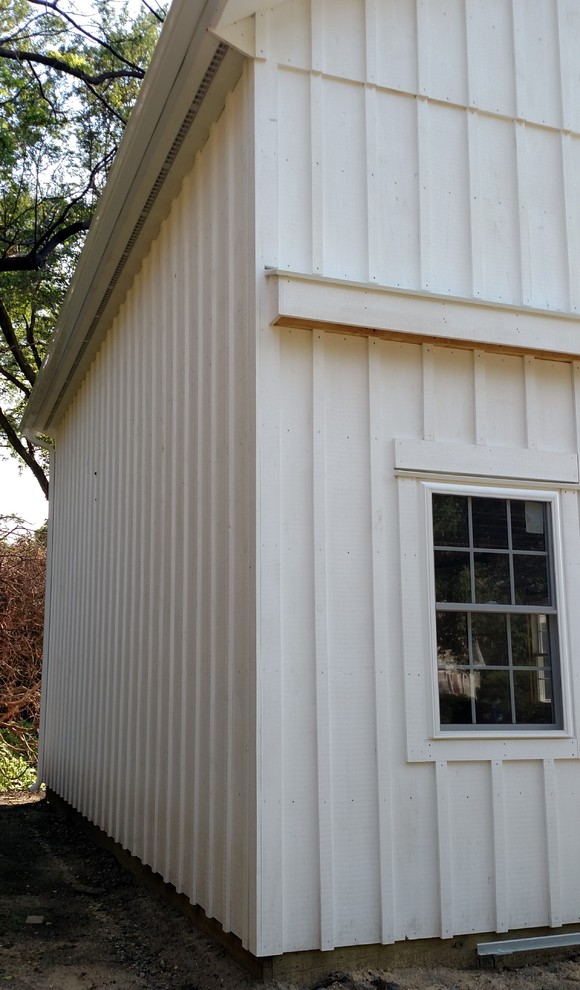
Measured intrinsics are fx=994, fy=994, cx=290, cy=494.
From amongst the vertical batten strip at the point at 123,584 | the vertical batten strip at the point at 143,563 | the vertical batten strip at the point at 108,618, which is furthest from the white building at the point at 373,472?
the vertical batten strip at the point at 108,618

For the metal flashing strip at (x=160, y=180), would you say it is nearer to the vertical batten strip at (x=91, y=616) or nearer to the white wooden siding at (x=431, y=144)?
the white wooden siding at (x=431, y=144)

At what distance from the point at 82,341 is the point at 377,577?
5999 mm

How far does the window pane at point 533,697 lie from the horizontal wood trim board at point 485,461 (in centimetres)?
113

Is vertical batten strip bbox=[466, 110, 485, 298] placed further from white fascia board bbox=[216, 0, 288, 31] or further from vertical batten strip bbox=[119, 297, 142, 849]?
vertical batten strip bbox=[119, 297, 142, 849]

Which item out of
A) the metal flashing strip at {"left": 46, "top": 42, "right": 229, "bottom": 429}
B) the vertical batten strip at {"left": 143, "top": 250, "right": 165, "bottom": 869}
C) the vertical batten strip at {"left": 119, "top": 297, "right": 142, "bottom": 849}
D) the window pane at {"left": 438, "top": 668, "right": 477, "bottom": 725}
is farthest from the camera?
the vertical batten strip at {"left": 119, "top": 297, "right": 142, "bottom": 849}

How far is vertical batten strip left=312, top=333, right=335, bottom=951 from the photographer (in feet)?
15.9

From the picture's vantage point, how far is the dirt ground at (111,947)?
4914 millimetres

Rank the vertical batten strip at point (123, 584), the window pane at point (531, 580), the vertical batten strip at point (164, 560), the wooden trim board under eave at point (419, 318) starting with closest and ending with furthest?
the wooden trim board under eave at point (419, 318), the window pane at point (531, 580), the vertical batten strip at point (164, 560), the vertical batten strip at point (123, 584)

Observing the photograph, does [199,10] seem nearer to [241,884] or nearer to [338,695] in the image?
[338,695]

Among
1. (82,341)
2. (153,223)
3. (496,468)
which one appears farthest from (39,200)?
(496,468)

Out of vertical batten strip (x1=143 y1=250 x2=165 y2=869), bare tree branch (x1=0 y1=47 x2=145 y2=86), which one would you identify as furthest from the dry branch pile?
vertical batten strip (x1=143 y1=250 x2=165 y2=869)

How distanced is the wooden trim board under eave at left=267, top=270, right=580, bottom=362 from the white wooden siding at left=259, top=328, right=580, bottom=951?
128 millimetres

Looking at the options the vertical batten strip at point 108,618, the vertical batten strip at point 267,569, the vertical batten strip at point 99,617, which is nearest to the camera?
the vertical batten strip at point 267,569

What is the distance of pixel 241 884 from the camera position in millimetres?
4969
